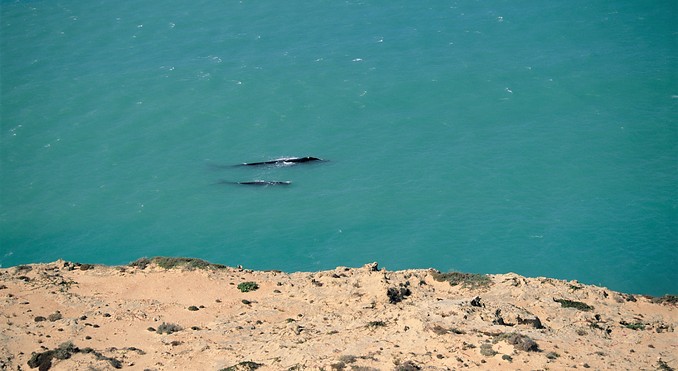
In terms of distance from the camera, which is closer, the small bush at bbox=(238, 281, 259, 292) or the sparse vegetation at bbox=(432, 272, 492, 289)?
the small bush at bbox=(238, 281, 259, 292)

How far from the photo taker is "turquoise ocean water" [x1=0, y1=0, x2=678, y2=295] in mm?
71000

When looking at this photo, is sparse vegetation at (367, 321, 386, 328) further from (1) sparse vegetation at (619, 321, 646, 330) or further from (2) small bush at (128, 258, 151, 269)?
(2) small bush at (128, 258, 151, 269)

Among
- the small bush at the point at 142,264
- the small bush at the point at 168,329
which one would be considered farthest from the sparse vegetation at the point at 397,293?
the small bush at the point at 142,264

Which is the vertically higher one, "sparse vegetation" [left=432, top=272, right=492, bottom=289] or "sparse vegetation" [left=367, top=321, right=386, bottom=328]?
"sparse vegetation" [left=367, top=321, right=386, bottom=328]

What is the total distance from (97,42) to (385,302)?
69916mm

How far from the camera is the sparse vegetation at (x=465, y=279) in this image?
57263mm

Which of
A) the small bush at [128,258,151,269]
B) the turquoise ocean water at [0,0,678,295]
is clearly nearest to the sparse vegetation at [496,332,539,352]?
the turquoise ocean water at [0,0,678,295]

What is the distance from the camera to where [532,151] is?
266ft

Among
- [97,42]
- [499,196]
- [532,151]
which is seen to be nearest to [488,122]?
[532,151]

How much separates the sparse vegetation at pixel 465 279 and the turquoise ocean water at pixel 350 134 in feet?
29.4

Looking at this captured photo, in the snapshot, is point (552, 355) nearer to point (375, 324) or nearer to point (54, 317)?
point (375, 324)

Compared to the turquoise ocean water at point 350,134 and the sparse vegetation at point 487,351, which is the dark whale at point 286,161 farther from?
the sparse vegetation at point 487,351

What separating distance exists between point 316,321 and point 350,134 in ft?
121

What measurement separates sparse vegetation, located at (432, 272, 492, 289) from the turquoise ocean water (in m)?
8.95
